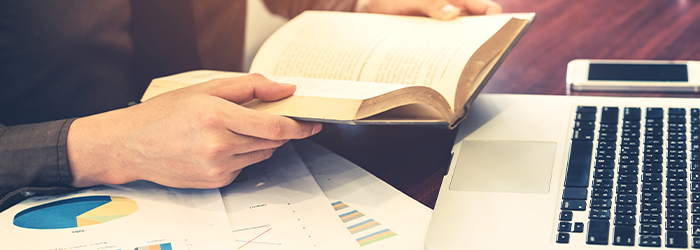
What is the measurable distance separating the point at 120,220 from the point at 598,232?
448 mm

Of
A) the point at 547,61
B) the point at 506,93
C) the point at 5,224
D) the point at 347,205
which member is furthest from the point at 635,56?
the point at 5,224

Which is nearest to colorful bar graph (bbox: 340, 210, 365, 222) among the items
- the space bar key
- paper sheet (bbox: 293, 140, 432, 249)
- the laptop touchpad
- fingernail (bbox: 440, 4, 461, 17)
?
paper sheet (bbox: 293, 140, 432, 249)

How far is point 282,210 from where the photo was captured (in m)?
0.53

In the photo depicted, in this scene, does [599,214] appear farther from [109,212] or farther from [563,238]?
[109,212]

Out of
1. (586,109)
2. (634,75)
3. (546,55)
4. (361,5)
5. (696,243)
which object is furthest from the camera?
(361,5)

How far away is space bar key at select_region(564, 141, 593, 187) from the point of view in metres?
0.50

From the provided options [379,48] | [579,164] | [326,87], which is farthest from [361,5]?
[579,164]

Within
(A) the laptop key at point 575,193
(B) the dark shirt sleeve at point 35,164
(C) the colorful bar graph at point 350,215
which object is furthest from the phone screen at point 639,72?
(B) the dark shirt sleeve at point 35,164

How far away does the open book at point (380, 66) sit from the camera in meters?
0.51

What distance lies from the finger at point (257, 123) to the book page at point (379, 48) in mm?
179

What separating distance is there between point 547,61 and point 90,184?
0.72 m

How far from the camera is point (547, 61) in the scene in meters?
0.87

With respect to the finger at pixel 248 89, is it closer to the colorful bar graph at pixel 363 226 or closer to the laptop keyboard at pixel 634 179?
the colorful bar graph at pixel 363 226

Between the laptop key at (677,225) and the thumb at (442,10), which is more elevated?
the thumb at (442,10)
